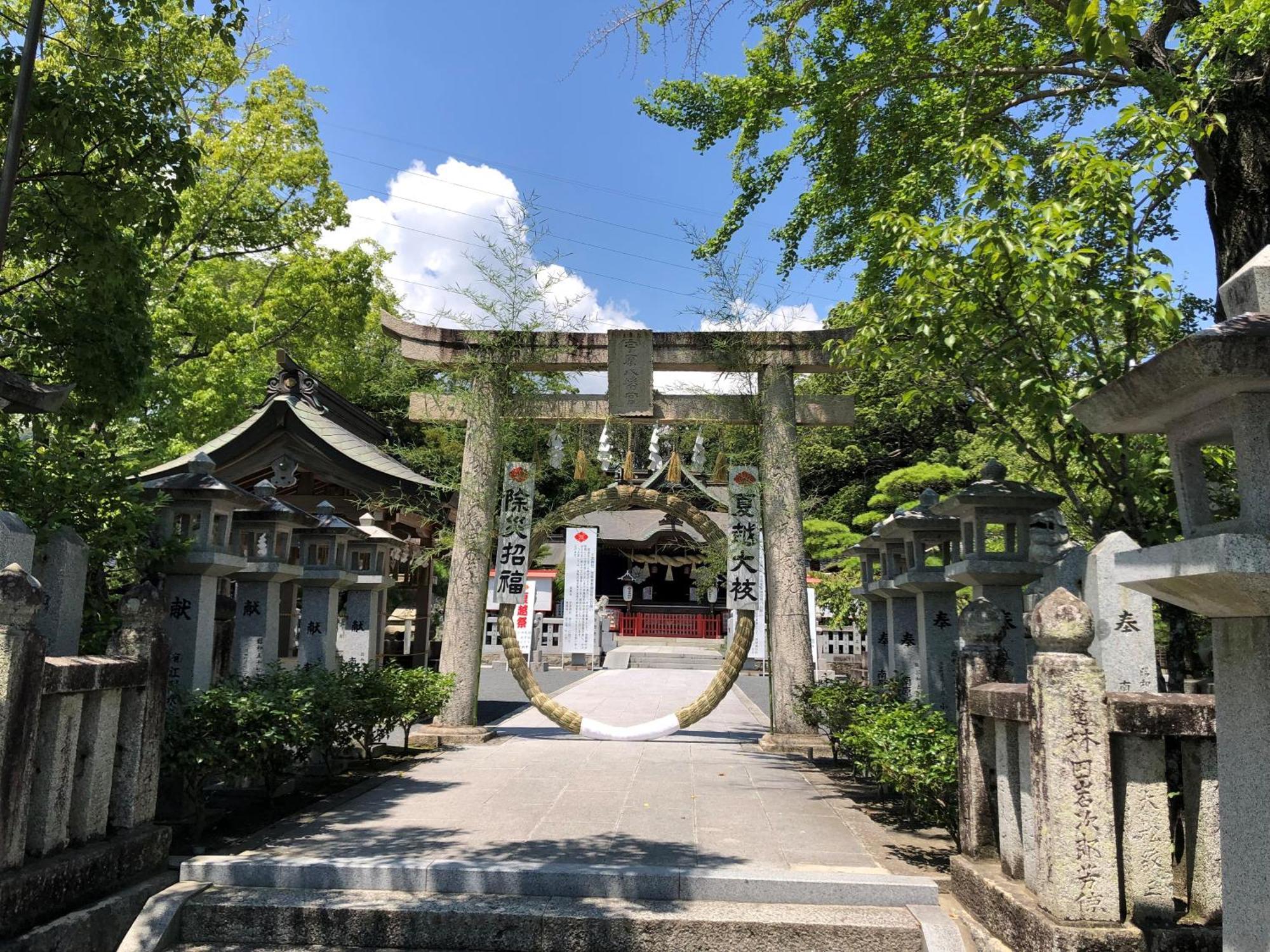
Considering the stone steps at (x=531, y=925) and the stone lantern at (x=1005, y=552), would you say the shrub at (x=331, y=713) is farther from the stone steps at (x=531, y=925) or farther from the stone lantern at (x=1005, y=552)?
the stone lantern at (x=1005, y=552)

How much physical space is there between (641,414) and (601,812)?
5.32 metres

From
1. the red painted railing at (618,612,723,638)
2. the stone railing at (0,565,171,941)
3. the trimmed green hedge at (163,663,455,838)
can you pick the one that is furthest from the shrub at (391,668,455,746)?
the red painted railing at (618,612,723,638)

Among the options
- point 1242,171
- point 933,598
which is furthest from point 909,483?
point 1242,171

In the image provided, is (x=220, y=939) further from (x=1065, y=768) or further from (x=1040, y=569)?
(x=1040, y=569)

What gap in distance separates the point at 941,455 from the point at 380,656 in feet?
58.7

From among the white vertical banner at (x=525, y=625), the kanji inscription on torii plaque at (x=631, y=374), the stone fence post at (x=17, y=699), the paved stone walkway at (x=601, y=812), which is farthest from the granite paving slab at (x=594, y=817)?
the white vertical banner at (x=525, y=625)

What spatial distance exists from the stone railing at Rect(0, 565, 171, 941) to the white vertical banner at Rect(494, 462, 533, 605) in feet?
19.8

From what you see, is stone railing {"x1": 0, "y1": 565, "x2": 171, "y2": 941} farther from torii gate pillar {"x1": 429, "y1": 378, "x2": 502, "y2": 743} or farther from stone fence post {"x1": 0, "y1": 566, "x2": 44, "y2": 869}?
torii gate pillar {"x1": 429, "y1": 378, "x2": 502, "y2": 743}

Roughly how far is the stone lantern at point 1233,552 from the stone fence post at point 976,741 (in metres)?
1.94

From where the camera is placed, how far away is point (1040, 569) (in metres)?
5.84

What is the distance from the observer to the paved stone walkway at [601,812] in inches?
220

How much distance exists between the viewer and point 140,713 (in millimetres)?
4984

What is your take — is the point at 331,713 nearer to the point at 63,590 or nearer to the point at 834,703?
the point at 63,590

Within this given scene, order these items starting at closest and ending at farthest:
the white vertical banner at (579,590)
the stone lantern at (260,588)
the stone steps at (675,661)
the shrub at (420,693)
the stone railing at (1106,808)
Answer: the stone railing at (1106,808) < the stone lantern at (260,588) < the shrub at (420,693) < the white vertical banner at (579,590) < the stone steps at (675,661)
